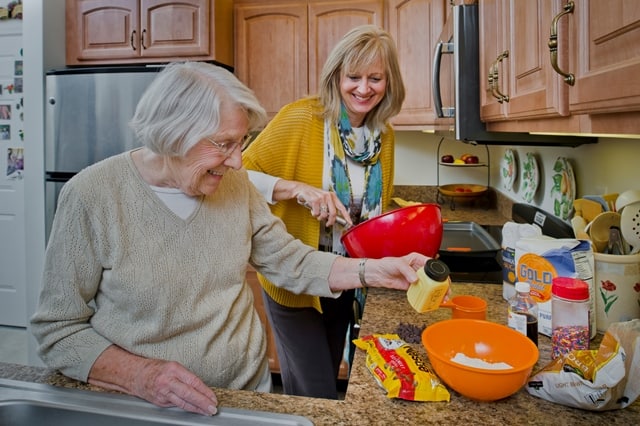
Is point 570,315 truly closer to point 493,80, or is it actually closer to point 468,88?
point 493,80

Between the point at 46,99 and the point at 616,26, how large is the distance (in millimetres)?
2760

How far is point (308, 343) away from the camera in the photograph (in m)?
1.47

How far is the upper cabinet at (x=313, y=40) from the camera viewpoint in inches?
99.7

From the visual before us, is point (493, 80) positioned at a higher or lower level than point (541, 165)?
higher

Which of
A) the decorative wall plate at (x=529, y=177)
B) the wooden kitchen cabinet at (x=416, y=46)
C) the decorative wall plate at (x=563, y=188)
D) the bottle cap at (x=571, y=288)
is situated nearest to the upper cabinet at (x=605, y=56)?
the bottle cap at (x=571, y=288)

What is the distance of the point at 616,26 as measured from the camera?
1.78ft

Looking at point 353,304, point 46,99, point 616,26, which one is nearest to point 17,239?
point 46,99

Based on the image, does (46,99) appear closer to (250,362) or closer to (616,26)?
(250,362)

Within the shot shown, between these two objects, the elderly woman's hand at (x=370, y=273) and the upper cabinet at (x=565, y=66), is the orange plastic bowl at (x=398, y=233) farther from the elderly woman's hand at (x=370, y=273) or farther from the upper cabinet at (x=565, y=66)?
the upper cabinet at (x=565, y=66)

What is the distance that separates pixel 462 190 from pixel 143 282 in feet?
7.45

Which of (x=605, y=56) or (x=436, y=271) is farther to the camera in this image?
(x=436, y=271)

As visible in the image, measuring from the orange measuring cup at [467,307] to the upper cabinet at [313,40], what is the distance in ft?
5.34

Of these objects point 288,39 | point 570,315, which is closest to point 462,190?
point 288,39

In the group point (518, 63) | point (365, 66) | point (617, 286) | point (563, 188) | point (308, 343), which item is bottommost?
point (308, 343)
